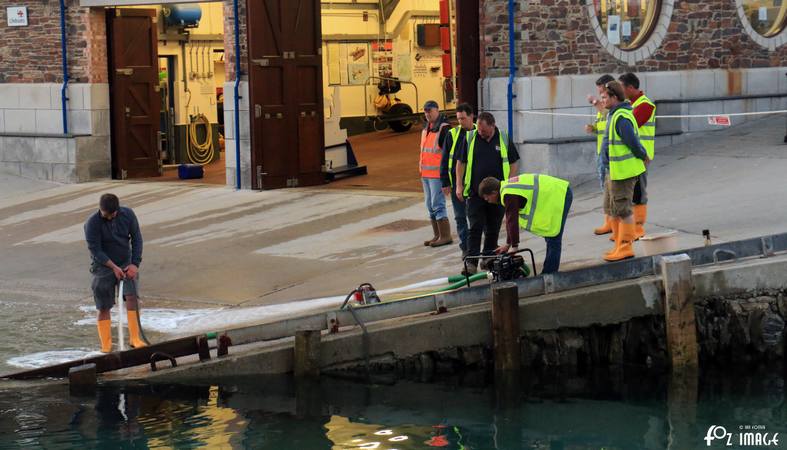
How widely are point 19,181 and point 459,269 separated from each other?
1194cm

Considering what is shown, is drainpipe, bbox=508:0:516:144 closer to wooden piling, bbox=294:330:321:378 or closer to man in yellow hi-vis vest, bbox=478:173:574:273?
man in yellow hi-vis vest, bbox=478:173:574:273

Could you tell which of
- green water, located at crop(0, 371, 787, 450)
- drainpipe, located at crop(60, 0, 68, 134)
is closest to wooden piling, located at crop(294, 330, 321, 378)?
green water, located at crop(0, 371, 787, 450)

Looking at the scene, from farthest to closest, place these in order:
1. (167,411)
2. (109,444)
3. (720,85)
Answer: (720,85), (167,411), (109,444)

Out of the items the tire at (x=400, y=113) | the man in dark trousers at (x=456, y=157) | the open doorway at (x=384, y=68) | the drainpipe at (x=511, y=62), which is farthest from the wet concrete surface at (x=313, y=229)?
the tire at (x=400, y=113)

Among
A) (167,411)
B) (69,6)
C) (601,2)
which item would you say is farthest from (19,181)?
(167,411)

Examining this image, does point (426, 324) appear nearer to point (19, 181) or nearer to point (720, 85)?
point (720, 85)

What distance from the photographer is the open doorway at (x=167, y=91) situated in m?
23.8

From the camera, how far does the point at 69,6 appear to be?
76.8ft

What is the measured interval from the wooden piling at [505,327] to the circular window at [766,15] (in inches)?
414

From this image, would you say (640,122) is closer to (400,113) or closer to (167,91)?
(167,91)

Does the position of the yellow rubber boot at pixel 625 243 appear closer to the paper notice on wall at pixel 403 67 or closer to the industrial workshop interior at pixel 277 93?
the industrial workshop interior at pixel 277 93

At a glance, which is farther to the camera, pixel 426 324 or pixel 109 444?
pixel 426 324

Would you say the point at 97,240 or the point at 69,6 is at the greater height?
the point at 69,6

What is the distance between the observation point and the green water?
10.7 metres
